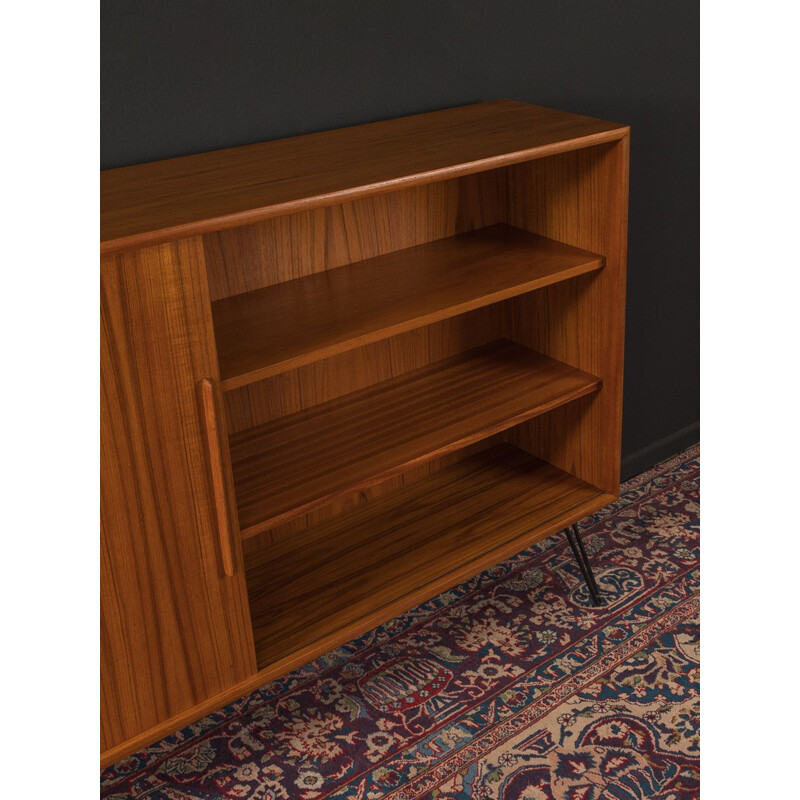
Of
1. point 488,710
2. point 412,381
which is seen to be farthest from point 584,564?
point 412,381

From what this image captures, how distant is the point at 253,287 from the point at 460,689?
2.75ft

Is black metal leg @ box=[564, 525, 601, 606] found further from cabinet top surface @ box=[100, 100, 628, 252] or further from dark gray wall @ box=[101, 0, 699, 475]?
cabinet top surface @ box=[100, 100, 628, 252]

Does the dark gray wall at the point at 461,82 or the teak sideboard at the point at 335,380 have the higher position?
the dark gray wall at the point at 461,82

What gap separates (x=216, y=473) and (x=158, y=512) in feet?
0.31

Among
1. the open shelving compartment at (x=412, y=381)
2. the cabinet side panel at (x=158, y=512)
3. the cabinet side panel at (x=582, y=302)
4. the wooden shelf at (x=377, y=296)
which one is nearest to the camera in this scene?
the cabinet side panel at (x=158, y=512)

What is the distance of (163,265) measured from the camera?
3.66ft

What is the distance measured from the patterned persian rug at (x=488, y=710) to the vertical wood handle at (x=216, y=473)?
0.46 metres

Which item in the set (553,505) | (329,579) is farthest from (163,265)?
(553,505)

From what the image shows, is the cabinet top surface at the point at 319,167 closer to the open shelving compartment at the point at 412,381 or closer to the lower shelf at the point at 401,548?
the open shelving compartment at the point at 412,381

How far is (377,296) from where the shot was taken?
1507 mm

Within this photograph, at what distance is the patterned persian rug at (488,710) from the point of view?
152cm

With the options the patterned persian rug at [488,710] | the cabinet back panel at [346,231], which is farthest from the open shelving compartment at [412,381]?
the patterned persian rug at [488,710]

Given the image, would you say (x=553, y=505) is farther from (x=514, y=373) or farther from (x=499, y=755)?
(x=499, y=755)

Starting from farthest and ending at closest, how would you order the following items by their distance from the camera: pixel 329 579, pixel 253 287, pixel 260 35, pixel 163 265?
pixel 329 579, pixel 253 287, pixel 260 35, pixel 163 265
